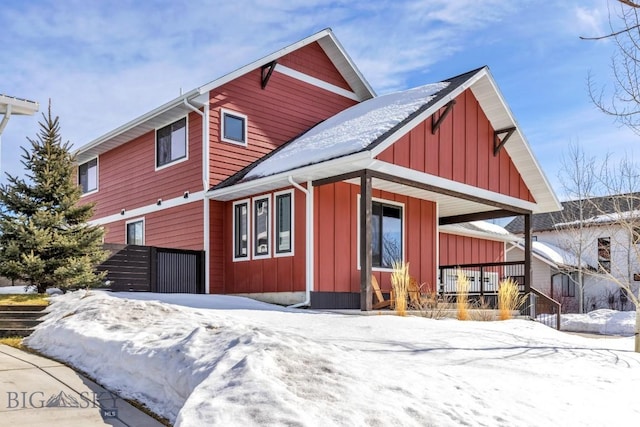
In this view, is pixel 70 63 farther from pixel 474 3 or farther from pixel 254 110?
pixel 474 3

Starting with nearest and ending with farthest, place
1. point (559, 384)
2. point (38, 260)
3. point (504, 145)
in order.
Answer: point (559, 384) < point (38, 260) < point (504, 145)

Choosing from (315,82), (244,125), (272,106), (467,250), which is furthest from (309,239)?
(467,250)

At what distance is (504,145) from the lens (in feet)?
46.5

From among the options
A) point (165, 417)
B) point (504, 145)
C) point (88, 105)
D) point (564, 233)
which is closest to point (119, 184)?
point (88, 105)

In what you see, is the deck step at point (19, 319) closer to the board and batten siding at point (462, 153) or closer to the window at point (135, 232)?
the board and batten siding at point (462, 153)

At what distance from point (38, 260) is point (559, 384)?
832 centimetres

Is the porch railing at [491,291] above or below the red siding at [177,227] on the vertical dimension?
below

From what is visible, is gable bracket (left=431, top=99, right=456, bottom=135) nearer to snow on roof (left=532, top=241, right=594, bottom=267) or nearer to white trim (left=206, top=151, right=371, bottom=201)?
white trim (left=206, top=151, right=371, bottom=201)

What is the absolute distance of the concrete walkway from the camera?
4.37m

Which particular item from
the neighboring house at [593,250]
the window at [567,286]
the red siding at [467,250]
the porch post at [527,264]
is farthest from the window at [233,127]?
the window at [567,286]

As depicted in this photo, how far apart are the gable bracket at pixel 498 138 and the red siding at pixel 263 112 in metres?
4.82

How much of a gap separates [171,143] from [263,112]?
2.49 meters

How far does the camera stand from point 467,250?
18.6 m

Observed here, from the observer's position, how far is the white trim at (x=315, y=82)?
1550 cm
